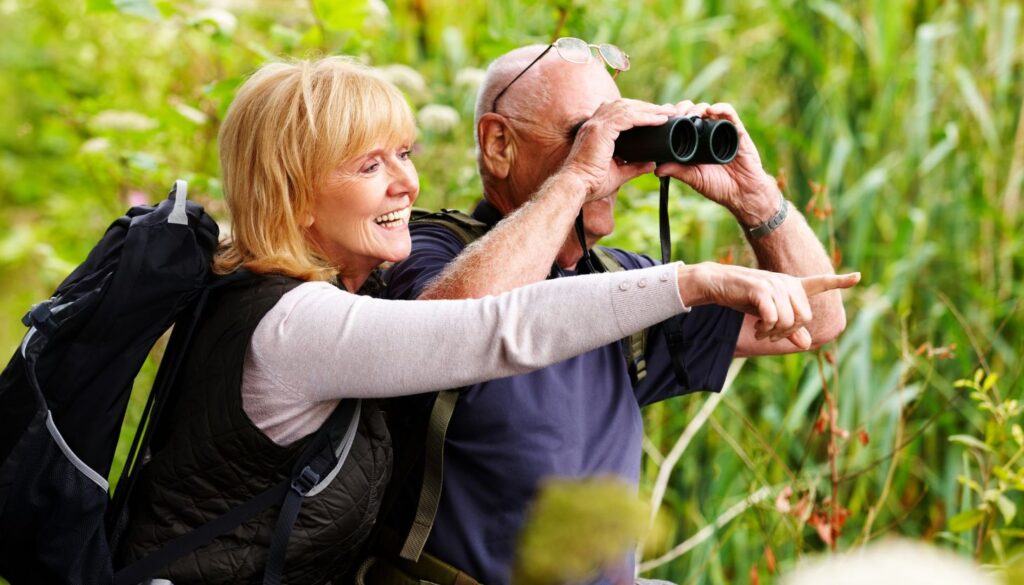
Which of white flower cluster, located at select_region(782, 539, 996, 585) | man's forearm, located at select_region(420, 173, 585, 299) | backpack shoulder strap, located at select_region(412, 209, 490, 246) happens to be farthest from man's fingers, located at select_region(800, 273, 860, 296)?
white flower cluster, located at select_region(782, 539, 996, 585)

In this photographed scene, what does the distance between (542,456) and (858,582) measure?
5.19 ft

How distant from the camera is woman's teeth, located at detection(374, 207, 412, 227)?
194 cm

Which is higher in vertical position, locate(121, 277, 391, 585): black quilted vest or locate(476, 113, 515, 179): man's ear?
locate(476, 113, 515, 179): man's ear

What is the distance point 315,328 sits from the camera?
163 cm

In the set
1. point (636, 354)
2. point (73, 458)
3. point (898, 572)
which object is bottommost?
point (73, 458)

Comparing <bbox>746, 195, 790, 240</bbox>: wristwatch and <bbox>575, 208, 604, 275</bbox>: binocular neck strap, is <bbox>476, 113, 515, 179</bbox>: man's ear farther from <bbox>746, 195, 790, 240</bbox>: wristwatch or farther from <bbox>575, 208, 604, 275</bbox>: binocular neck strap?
<bbox>746, 195, 790, 240</bbox>: wristwatch

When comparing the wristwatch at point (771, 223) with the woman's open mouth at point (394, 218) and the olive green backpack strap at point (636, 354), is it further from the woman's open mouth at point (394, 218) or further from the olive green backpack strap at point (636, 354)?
the woman's open mouth at point (394, 218)

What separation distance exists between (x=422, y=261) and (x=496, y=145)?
0.34 meters

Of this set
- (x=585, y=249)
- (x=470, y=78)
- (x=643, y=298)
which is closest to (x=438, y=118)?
(x=470, y=78)

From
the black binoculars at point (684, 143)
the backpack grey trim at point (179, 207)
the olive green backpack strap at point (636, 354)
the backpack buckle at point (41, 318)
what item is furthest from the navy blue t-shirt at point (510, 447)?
the backpack buckle at point (41, 318)

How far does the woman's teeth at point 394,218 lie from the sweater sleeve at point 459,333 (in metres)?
0.32

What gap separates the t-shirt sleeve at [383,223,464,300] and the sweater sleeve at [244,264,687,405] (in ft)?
1.53

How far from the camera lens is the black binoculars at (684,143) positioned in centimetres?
213

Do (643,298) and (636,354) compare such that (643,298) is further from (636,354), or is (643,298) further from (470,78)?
(470,78)
